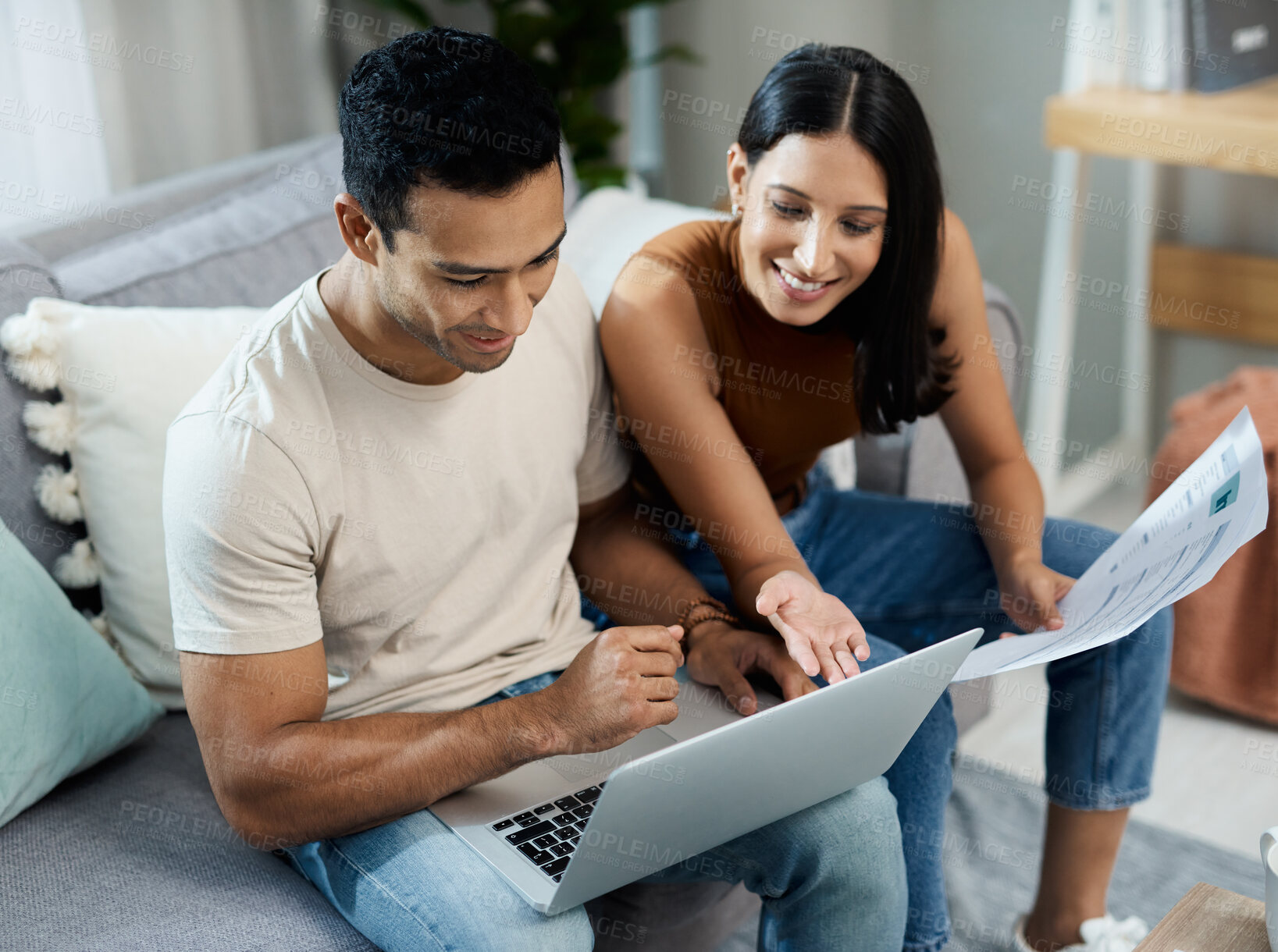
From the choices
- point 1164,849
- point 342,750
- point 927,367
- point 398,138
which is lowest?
point 1164,849

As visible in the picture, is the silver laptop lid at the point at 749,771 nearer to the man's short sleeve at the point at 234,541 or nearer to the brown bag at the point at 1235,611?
the man's short sleeve at the point at 234,541

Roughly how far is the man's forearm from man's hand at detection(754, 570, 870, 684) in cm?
23

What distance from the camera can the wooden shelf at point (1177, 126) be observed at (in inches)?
78.6

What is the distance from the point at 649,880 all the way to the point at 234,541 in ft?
1.60

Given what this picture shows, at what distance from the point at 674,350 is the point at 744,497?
17 cm

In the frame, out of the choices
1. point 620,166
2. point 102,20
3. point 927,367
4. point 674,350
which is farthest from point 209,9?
point 927,367

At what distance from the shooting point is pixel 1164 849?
1604 mm

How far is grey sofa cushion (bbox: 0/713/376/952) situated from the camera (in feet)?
3.05

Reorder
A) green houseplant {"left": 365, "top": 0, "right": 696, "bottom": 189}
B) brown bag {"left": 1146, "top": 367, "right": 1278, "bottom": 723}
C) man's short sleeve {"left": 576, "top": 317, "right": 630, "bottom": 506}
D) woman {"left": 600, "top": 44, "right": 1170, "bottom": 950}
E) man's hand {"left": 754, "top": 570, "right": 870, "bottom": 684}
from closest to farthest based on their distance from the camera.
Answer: man's hand {"left": 754, "top": 570, "right": 870, "bottom": 684} → woman {"left": 600, "top": 44, "right": 1170, "bottom": 950} → man's short sleeve {"left": 576, "top": 317, "right": 630, "bottom": 506} → brown bag {"left": 1146, "top": 367, "right": 1278, "bottom": 723} → green houseplant {"left": 365, "top": 0, "right": 696, "bottom": 189}

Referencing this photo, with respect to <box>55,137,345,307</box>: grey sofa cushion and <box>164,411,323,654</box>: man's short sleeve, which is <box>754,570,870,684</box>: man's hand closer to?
<box>164,411,323,654</box>: man's short sleeve

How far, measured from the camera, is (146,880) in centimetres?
99

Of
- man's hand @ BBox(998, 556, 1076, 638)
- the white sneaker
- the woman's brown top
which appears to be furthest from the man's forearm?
the white sneaker

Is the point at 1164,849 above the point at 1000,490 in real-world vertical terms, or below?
below

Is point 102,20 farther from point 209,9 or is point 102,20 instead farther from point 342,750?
point 342,750
